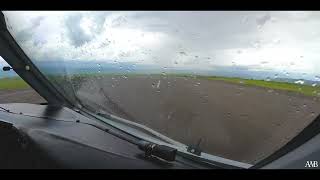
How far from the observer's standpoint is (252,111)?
2150 millimetres

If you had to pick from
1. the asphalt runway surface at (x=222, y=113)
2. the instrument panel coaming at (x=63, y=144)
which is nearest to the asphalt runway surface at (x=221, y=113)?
the asphalt runway surface at (x=222, y=113)

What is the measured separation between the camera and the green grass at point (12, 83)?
310 cm

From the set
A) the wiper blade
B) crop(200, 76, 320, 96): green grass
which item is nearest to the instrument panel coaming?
the wiper blade

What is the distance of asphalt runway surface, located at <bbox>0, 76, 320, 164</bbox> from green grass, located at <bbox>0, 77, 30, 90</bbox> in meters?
0.93

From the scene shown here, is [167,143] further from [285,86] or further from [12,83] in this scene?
[12,83]

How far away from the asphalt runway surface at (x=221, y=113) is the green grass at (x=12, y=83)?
3.04 feet

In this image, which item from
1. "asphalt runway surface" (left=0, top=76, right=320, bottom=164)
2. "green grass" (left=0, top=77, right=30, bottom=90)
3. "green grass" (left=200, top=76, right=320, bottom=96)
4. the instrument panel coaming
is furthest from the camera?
"green grass" (left=0, top=77, right=30, bottom=90)

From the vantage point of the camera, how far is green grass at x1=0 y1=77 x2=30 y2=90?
10.2 feet

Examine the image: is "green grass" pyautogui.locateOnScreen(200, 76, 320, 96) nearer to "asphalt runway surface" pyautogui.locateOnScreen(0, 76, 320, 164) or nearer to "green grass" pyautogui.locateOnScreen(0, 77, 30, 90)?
"asphalt runway surface" pyautogui.locateOnScreen(0, 76, 320, 164)

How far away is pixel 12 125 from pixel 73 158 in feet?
2.93

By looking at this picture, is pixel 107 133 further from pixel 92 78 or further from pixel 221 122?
pixel 221 122

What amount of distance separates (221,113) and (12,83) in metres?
1.73

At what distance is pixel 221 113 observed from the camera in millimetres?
2256
